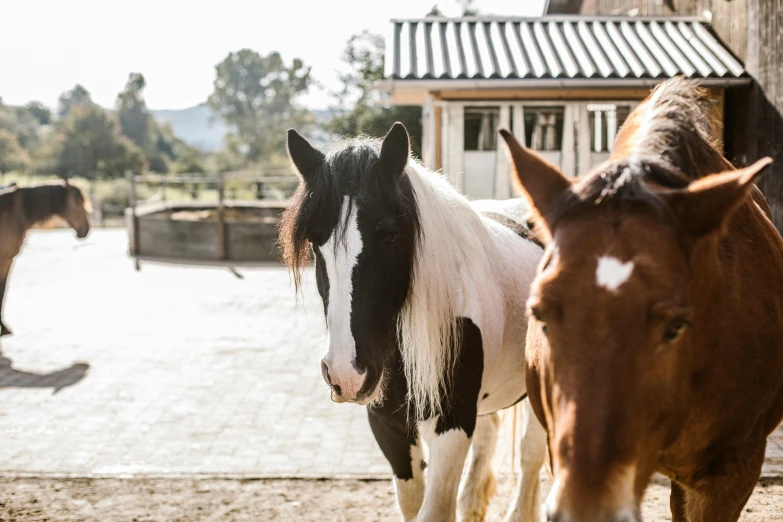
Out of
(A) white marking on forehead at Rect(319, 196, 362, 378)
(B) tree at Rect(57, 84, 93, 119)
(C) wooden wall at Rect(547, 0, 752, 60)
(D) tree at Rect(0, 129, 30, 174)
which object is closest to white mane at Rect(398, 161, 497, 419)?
(A) white marking on forehead at Rect(319, 196, 362, 378)

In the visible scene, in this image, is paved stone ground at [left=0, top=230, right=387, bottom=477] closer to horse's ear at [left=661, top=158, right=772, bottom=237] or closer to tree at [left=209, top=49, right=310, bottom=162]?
horse's ear at [left=661, top=158, right=772, bottom=237]

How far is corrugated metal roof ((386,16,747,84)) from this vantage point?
27.4 ft

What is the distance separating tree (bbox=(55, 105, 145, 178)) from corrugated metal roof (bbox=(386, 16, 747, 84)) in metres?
47.2

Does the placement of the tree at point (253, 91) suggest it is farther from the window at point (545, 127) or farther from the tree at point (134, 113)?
the window at point (545, 127)

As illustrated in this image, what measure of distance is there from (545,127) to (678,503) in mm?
6412

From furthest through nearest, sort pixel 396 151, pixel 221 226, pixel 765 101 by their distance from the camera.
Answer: pixel 221 226 → pixel 765 101 → pixel 396 151

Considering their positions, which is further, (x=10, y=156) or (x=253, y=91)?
(x=253, y=91)

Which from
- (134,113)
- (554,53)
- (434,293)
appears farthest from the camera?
(134,113)

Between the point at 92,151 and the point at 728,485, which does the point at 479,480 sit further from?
the point at 92,151

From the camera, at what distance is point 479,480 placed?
4.18 meters

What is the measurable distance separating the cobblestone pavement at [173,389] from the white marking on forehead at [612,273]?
1533mm

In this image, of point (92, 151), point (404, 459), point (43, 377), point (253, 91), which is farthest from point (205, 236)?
point (253, 91)

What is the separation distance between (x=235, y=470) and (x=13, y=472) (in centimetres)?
150

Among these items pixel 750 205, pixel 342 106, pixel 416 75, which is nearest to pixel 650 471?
pixel 750 205
